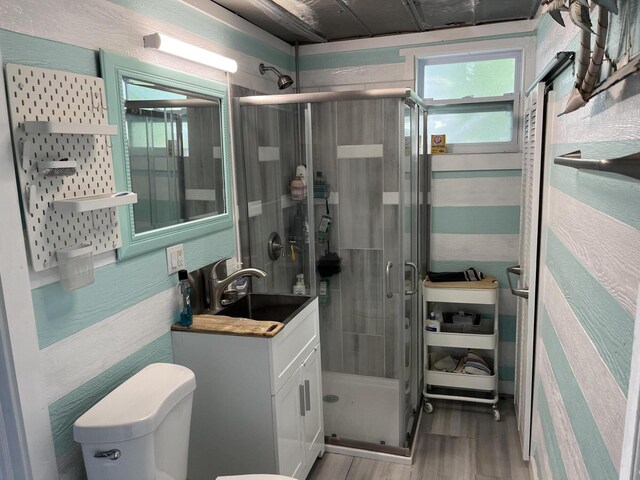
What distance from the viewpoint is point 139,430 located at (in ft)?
4.99

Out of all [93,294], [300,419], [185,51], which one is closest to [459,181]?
[300,419]

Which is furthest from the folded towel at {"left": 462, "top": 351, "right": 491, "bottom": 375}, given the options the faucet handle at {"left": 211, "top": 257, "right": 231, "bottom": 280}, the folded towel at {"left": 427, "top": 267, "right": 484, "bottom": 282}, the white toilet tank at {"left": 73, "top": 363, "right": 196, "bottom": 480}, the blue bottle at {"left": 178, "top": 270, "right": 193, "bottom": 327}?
the white toilet tank at {"left": 73, "top": 363, "right": 196, "bottom": 480}

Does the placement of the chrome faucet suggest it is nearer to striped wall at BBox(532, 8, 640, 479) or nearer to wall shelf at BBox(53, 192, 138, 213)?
wall shelf at BBox(53, 192, 138, 213)

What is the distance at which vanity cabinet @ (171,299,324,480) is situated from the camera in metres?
2.07

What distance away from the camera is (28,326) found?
1438mm

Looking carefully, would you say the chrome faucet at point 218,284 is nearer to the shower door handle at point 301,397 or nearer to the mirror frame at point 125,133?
the mirror frame at point 125,133

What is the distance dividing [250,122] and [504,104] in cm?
169

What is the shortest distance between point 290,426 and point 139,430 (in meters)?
0.89

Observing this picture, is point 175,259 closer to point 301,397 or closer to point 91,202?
point 91,202

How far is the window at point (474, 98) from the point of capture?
3.20m

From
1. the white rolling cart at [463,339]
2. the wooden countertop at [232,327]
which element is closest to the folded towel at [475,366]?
the white rolling cart at [463,339]

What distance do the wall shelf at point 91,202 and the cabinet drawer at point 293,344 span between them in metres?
0.81

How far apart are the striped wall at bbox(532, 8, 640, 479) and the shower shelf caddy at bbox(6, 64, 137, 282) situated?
1.44 m

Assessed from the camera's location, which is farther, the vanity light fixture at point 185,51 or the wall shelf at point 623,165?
the vanity light fixture at point 185,51
